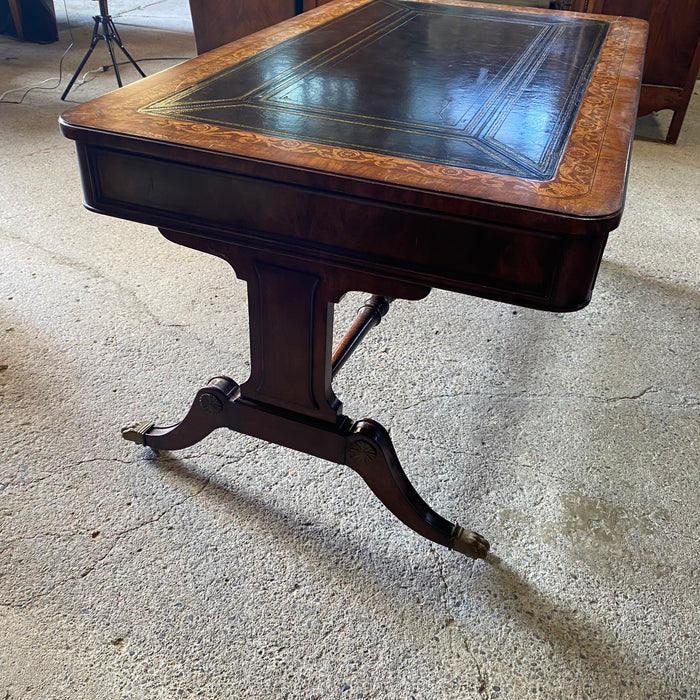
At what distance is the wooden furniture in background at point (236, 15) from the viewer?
3.56 m

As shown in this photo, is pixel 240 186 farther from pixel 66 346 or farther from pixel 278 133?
pixel 66 346

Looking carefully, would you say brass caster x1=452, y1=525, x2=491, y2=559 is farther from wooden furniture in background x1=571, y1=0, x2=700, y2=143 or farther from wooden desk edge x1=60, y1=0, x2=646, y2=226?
wooden furniture in background x1=571, y1=0, x2=700, y2=143

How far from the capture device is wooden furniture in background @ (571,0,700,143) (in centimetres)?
293

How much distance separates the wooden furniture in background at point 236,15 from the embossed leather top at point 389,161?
2.48 m

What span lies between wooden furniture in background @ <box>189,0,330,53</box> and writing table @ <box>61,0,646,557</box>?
89.9 inches

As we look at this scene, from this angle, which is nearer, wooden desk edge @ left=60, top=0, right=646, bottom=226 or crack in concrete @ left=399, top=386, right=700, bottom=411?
wooden desk edge @ left=60, top=0, right=646, bottom=226

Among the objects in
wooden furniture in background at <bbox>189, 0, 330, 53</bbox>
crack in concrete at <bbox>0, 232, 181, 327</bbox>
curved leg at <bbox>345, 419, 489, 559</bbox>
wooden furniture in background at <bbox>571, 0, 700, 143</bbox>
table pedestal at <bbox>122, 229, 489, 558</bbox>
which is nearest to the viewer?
table pedestal at <bbox>122, 229, 489, 558</bbox>

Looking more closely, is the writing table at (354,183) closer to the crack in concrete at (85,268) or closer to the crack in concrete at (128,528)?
the crack in concrete at (128,528)

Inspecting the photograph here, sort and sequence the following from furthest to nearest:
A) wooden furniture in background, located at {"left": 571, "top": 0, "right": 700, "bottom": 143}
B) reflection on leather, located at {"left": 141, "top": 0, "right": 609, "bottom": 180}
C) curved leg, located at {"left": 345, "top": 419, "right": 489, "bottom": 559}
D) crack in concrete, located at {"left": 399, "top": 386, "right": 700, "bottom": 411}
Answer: wooden furniture in background, located at {"left": 571, "top": 0, "right": 700, "bottom": 143}
crack in concrete, located at {"left": 399, "top": 386, "right": 700, "bottom": 411}
curved leg, located at {"left": 345, "top": 419, "right": 489, "bottom": 559}
reflection on leather, located at {"left": 141, "top": 0, "right": 609, "bottom": 180}

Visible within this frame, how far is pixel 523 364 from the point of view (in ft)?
5.87

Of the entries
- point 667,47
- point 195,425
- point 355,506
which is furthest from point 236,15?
point 355,506

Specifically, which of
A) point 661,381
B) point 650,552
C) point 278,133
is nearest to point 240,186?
point 278,133

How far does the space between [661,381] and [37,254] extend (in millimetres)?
1858

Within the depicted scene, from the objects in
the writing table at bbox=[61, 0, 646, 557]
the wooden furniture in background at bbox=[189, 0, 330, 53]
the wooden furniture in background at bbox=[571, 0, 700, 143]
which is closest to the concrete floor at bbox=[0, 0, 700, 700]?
the writing table at bbox=[61, 0, 646, 557]
